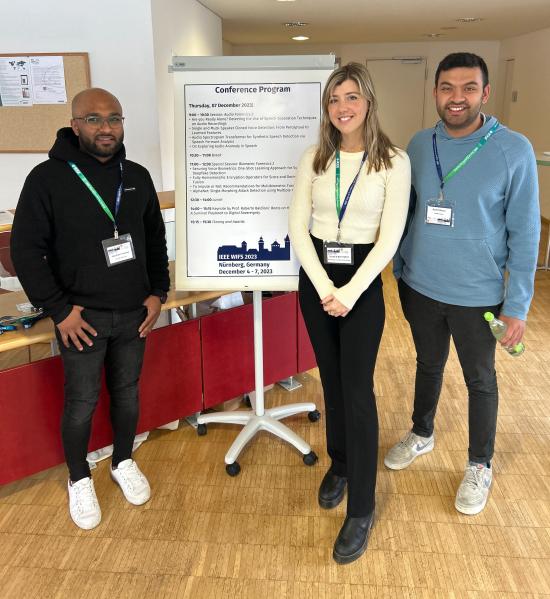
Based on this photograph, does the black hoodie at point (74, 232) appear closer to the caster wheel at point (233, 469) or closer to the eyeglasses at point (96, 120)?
the eyeglasses at point (96, 120)

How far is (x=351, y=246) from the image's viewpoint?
1818 millimetres

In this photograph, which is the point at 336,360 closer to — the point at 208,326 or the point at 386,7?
the point at 208,326

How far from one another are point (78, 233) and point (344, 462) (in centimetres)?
130

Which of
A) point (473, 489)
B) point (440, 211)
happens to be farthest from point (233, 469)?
point (440, 211)

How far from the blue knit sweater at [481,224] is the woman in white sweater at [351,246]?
227mm

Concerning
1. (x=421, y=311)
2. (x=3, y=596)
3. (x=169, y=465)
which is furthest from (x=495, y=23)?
(x=3, y=596)

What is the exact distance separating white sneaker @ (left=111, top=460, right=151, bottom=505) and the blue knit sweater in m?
1.36

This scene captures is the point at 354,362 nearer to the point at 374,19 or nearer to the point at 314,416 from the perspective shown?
the point at 314,416

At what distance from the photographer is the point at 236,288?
238 centimetres

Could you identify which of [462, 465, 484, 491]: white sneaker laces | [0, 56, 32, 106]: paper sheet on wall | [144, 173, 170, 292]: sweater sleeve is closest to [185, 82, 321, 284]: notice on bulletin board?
[144, 173, 170, 292]: sweater sleeve

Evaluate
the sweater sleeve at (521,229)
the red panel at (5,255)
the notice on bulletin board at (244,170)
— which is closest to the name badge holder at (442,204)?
the sweater sleeve at (521,229)

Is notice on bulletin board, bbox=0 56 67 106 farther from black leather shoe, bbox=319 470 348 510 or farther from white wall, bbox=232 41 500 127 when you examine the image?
white wall, bbox=232 41 500 127

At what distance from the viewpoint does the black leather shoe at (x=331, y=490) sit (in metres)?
2.21

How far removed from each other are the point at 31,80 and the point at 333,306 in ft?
10.5
